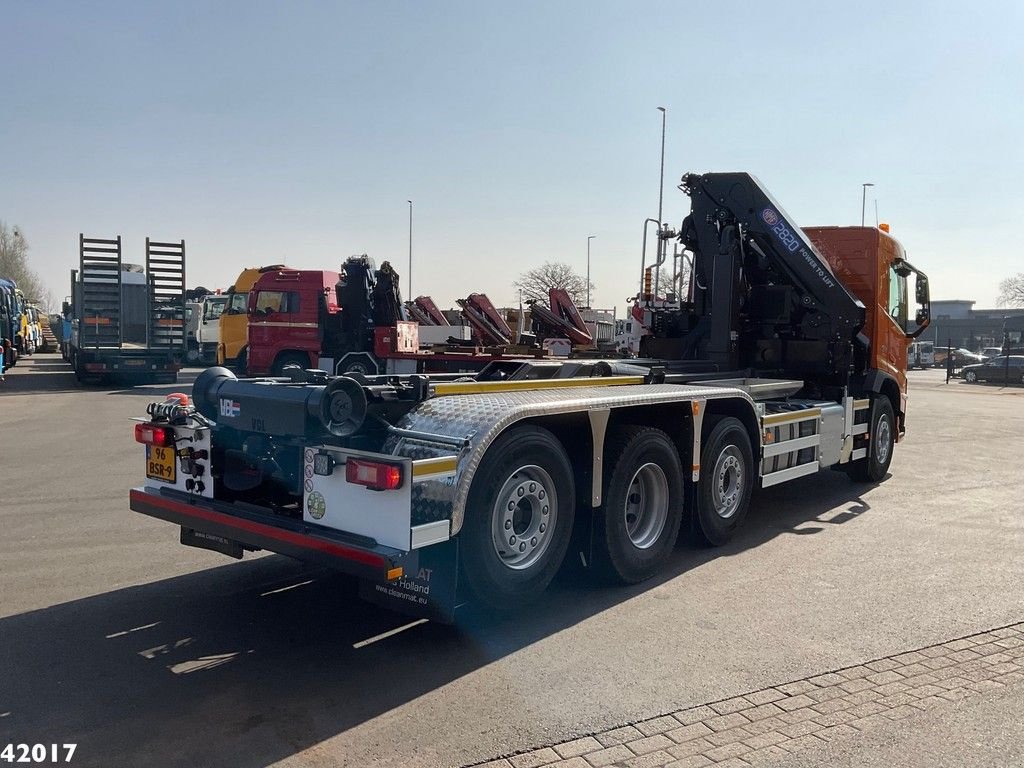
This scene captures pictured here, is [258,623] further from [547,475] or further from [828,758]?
[828,758]

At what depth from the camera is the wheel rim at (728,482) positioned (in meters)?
6.84

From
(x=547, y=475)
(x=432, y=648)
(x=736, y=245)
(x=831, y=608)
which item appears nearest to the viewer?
(x=432, y=648)

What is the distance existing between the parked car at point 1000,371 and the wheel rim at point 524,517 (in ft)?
124

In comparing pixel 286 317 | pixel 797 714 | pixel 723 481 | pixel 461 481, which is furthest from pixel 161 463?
pixel 286 317

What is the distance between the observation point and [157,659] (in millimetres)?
4488

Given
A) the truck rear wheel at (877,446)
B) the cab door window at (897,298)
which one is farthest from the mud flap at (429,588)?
the cab door window at (897,298)

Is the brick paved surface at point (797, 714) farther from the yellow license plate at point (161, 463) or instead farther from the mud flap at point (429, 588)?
the yellow license plate at point (161, 463)

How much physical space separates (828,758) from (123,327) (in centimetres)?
2437

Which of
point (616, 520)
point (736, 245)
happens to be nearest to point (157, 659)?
point (616, 520)

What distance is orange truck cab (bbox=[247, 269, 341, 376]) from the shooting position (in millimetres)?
20969

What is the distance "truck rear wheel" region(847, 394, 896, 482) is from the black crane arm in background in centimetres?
66

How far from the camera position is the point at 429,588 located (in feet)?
14.5

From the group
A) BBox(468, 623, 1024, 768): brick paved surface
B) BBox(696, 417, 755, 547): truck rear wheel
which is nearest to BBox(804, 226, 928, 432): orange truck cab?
BBox(696, 417, 755, 547): truck rear wheel

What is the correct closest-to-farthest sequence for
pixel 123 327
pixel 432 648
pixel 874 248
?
pixel 432 648 < pixel 874 248 < pixel 123 327
